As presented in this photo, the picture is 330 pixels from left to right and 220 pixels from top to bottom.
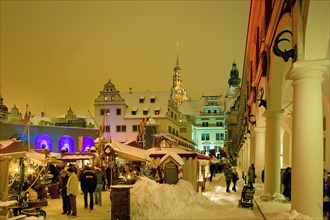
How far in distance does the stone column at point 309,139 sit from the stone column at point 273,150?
6.29 metres

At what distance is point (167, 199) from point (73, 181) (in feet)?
10.7

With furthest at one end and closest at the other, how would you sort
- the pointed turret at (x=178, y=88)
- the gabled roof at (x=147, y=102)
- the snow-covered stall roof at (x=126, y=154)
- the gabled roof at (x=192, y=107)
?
the gabled roof at (x=192, y=107)
the pointed turret at (x=178, y=88)
the gabled roof at (x=147, y=102)
the snow-covered stall roof at (x=126, y=154)

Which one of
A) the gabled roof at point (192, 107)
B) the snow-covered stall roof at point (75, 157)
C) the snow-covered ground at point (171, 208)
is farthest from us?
the gabled roof at point (192, 107)

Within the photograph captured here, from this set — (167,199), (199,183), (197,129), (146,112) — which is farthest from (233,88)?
(167,199)

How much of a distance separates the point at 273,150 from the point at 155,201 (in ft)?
16.6

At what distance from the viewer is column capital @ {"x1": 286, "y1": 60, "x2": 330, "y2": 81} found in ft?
23.5

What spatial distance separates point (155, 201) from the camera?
12.1 meters

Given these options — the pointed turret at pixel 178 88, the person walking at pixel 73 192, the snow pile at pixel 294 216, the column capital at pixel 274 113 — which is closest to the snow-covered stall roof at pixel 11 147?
the person walking at pixel 73 192

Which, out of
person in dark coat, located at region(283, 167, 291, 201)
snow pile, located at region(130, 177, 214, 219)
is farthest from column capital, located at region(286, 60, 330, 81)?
person in dark coat, located at region(283, 167, 291, 201)

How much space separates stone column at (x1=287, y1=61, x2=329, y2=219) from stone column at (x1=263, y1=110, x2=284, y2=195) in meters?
6.29

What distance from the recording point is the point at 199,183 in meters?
19.5

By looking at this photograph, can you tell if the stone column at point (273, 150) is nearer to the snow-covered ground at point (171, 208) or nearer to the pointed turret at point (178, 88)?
the snow-covered ground at point (171, 208)

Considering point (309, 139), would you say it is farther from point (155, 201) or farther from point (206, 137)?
point (206, 137)

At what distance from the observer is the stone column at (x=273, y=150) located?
45.1 feet
